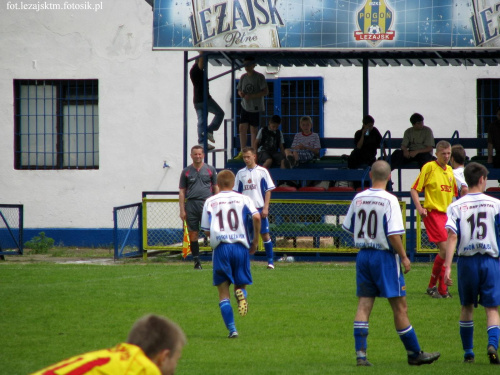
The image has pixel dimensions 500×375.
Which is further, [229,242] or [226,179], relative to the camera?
[226,179]

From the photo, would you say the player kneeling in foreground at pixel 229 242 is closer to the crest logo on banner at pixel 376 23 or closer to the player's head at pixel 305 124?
the crest logo on banner at pixel 376 23

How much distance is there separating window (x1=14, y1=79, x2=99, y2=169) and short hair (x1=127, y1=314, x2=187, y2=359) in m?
20.0

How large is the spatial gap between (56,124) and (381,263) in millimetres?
17029

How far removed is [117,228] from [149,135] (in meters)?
5.11

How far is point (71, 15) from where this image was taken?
23.0 meters

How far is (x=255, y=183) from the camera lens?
15.8 m

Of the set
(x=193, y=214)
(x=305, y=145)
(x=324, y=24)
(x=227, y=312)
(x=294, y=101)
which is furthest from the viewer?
(x=294, y=101)

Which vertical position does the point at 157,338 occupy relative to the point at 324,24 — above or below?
below

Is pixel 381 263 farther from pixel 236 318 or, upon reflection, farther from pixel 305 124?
pixel 305 124

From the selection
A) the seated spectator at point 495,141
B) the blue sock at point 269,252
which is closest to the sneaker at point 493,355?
the blue sock at point 269,252

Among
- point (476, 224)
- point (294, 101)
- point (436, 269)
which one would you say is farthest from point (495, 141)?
point (476, 224)

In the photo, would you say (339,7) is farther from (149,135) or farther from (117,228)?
(149,135)

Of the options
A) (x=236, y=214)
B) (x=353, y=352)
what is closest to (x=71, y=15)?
(x=236, y=214)

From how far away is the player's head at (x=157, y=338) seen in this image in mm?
3609
